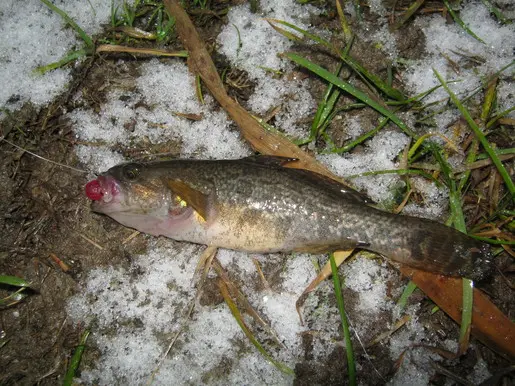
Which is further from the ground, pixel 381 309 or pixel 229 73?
pixel 229 73

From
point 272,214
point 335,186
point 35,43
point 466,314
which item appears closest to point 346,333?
point 466,314

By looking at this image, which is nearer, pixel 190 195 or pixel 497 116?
pixel 190 195

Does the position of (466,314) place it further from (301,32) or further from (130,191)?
(130,191)

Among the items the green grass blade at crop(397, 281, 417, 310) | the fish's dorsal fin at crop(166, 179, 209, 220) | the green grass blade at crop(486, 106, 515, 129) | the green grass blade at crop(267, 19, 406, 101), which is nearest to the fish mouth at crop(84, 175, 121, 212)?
the fish's dorsal fin at crop(166, 179, 209, 220)

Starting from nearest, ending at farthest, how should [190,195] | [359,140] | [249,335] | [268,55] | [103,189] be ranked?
[190,195]
[103,189]
[249,335]
[359,140]
[268,55]

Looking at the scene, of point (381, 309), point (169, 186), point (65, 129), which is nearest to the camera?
point (169, 186)

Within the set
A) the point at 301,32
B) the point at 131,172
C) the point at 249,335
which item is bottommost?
the point at 249,335

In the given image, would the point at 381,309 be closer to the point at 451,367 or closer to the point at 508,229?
the point at 451,367

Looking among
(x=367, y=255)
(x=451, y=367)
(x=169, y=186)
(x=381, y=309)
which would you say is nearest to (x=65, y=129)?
(x=169, y=186)

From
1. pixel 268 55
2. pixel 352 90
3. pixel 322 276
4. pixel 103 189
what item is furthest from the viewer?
pixel 268 55
